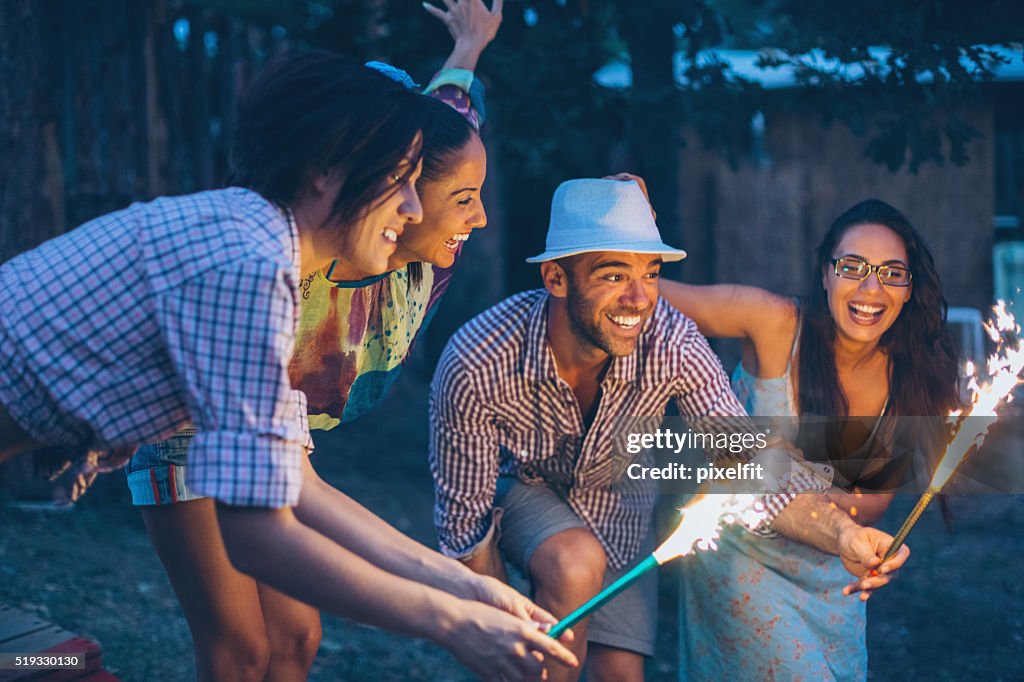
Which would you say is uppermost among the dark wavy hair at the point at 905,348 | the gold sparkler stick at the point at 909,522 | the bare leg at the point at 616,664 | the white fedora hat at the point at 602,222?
the white fedora hat at the point at 602,222

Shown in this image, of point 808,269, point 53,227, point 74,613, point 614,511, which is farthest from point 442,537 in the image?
point 808,269

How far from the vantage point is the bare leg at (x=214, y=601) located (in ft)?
9.13

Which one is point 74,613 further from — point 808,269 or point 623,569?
point 808,269

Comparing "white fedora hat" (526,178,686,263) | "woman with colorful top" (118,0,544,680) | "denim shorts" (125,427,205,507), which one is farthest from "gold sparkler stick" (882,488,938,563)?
"denim shorts" (125,427,205,507)

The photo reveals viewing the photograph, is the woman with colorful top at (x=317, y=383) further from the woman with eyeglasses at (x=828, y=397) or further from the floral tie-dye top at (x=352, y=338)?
the woman with eyeglasses at (x=828, y=397)

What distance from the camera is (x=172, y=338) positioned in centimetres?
192

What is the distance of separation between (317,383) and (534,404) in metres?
0.74

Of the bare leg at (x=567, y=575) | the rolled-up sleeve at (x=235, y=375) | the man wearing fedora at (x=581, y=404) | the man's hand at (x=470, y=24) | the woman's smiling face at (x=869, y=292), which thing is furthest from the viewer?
the man's hand at (x=470, y=24)

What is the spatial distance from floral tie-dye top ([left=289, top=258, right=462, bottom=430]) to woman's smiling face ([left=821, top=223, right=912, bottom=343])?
1448 millimetres

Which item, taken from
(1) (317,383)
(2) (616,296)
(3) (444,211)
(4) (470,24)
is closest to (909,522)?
(2) (616,296)

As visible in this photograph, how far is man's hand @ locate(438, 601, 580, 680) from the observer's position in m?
1.98

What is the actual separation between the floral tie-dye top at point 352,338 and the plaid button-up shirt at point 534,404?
0.61 feet

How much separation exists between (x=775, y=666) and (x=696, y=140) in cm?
564

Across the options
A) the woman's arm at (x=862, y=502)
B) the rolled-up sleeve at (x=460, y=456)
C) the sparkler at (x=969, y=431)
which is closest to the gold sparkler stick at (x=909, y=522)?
the sparkler at (x=969, y=431)
